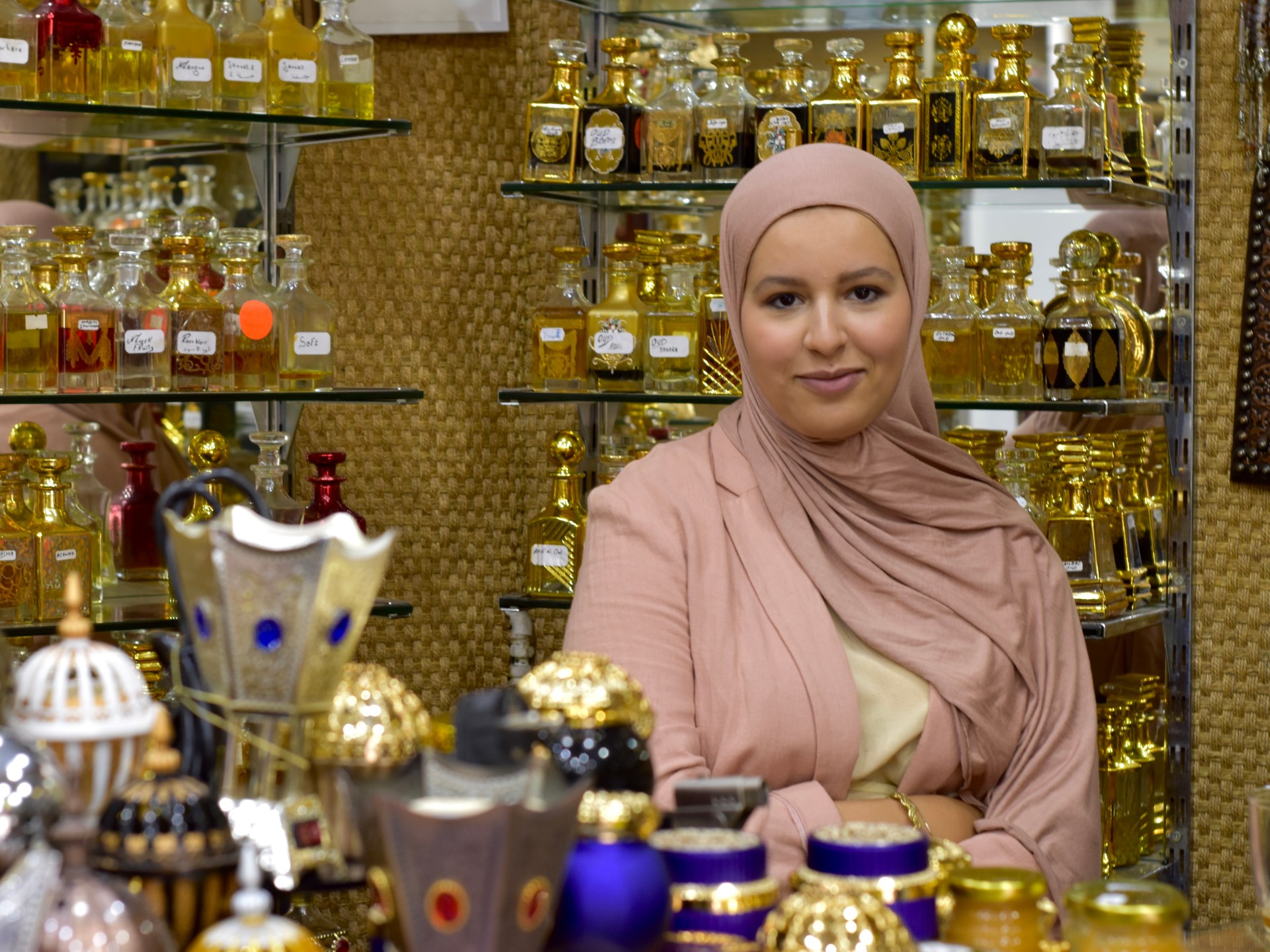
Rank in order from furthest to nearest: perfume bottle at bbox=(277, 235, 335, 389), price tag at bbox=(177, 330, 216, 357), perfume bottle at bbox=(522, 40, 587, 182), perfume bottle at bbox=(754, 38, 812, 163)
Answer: perfume bottle at bbox=(522, 40, 587, 182) < perfume bottle at bbox=(754, 38, 812, 163) < perfume bottle at bbox=(277, 235, 335, 389) < price tag at bbox=(177, 330, 216, 357)

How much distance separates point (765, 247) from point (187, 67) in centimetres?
94

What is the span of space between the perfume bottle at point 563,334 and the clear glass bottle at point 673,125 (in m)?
0.19

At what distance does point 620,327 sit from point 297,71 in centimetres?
67

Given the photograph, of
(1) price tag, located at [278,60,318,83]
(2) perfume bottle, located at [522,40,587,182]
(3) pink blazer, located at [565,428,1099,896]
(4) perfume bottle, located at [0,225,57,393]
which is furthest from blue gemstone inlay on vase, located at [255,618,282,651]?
(2) perfume bottle, located at [522,40,587,182]

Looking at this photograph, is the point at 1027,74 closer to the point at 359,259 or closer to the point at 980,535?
the point at 980,535

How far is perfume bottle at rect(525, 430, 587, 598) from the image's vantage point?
2.76 m

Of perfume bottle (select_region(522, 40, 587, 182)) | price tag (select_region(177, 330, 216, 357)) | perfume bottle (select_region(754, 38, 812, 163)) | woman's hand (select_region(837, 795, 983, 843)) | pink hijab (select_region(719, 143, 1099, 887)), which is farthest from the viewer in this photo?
perfume bottle (select_region(522, 40, 587, 182))

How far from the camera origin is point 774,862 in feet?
5.12

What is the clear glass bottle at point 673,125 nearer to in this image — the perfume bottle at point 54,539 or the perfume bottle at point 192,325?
the perfume bottle at point 192,325

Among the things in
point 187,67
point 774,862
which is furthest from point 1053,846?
point 187,67

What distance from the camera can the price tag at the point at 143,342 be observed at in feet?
7.34

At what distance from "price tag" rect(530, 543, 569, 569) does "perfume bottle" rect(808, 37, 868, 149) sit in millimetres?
807

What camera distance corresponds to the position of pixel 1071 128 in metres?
2.45

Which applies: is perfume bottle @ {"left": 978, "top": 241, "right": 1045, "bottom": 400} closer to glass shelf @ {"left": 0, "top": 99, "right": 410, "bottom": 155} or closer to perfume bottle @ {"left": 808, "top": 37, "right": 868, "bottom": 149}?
perfume bottle @ {"left": 808, "top": 37, "right": 868, "bottom": 149}
